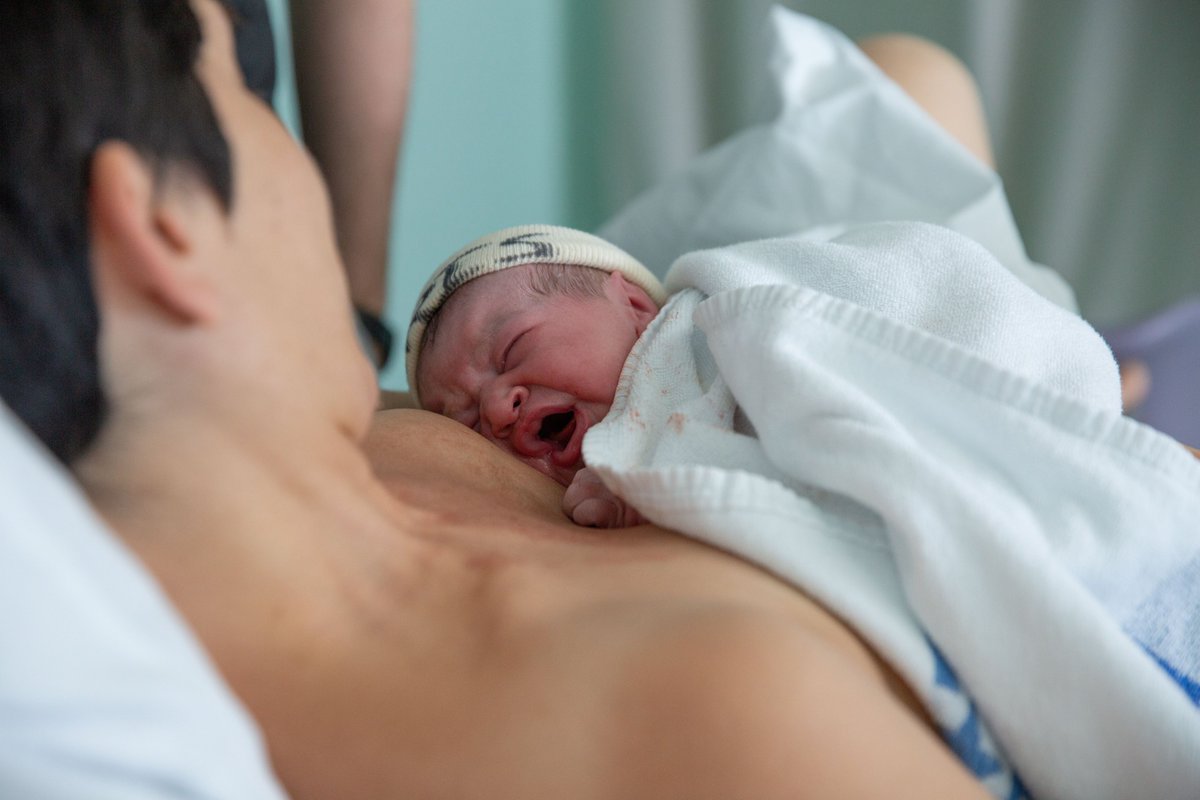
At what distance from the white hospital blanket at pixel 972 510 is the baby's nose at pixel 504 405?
0.47ft

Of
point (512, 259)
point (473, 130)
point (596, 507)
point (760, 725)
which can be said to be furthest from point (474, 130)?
point (760, 725)

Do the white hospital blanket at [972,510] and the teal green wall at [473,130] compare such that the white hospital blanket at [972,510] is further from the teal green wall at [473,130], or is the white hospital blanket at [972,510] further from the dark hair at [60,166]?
the teal green wall at [473,130]

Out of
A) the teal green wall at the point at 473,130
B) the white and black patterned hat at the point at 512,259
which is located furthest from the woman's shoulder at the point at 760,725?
the teal green wall at the point at 473,130

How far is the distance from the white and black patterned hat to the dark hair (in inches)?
18.1

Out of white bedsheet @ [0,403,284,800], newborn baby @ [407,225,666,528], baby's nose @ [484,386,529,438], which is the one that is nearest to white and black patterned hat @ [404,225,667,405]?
newborn baby @ [407,225,666,528]

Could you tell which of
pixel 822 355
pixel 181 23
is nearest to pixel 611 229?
pixel 822 355

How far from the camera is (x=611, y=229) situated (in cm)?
148

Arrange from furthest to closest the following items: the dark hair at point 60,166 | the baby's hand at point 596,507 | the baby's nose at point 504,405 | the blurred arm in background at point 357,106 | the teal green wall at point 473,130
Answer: the teal green wall at point 473,130 < the blurred arm in background at point 357,106 < the baby's nose at point 504,405 < the baby's hand at point 596,507 < the dark hair at point 60,166

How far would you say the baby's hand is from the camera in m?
0.82

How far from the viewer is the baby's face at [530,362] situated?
947mm

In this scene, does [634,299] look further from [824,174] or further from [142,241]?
[142,241]

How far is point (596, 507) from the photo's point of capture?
0.82 meters

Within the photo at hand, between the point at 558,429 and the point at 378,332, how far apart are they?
0.45 m

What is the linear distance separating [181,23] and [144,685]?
14.3 inches
